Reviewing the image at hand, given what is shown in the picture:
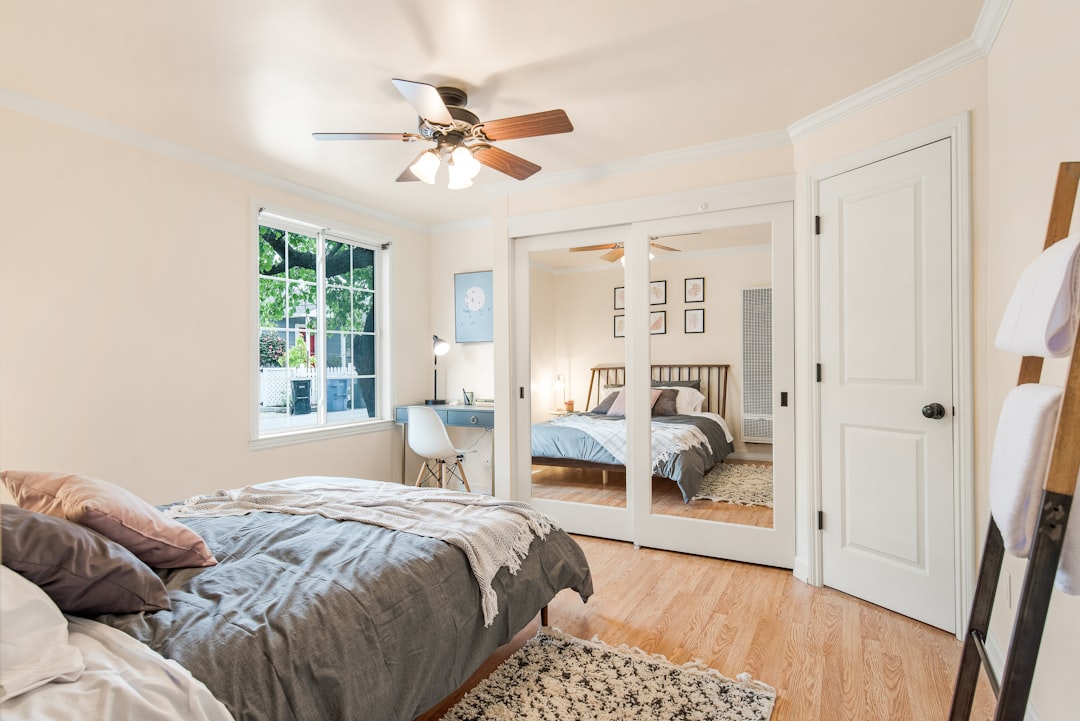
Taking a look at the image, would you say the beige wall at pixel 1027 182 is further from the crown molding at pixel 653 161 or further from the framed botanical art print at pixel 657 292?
the framed botanical art print at pixel 657 292

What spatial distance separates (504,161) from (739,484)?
7.35ft

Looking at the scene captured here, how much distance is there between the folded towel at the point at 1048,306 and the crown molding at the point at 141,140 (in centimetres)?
386

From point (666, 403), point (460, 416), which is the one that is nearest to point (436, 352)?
point (460, 416)

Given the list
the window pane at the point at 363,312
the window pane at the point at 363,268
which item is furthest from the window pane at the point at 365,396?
the window pane at the point at 363,268

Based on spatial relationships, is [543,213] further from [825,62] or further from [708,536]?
[708,536]

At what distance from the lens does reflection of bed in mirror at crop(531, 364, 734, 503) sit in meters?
3.43

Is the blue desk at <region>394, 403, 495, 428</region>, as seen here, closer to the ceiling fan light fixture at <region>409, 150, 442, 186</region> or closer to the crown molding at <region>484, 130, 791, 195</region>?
the crown molding at <region>484, 130, 791, 195</region>

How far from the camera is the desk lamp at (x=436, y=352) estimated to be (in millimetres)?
5066

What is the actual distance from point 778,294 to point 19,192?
383 centimetres

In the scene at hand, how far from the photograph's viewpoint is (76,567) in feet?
4.42

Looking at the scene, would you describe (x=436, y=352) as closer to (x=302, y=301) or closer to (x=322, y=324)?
(x=322, y=324)

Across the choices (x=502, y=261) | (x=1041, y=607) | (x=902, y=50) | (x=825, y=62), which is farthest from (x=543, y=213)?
(x=1041, y=607)

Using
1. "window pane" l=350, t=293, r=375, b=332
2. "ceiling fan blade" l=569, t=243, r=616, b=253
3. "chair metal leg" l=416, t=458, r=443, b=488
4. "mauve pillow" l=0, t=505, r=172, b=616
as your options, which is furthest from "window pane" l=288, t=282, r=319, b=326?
"mauve pillow" l=0, t=505, r=172, b=616

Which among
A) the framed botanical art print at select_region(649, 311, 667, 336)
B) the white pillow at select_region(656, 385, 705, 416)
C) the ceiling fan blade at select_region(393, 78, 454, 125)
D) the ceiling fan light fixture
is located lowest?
the white pillow at select_region(656, 385, 705, 416)
